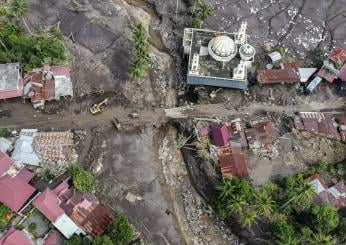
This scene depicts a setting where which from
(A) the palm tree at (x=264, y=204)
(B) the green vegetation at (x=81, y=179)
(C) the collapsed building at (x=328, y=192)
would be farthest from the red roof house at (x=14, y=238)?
(C) the collapsed building at (x=328, y=192)

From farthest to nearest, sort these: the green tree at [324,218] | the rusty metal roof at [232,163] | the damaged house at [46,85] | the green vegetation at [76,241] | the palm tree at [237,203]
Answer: the damaged house at [46,85] < the rusty metal roof at [232,163] < the green tree at [324,218] < the palm tree at [237,203] < the green vegetation at [76,241]

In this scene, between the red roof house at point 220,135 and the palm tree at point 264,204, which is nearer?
the palm tree at point 264,204

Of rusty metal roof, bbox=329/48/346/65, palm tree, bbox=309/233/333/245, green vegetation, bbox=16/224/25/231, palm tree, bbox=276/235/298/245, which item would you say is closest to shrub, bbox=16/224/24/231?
green vegetation, bbox=16/224/25/231

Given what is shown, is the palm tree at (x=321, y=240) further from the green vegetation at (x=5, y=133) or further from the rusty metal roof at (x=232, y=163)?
the green vegetation at (x=5, y=133)

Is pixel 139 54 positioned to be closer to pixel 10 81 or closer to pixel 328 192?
pixel 10 81

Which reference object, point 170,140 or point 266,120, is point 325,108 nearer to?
point 266,120

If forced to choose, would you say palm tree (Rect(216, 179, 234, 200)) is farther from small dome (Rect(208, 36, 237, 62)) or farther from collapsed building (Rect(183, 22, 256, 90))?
small dome (Rect(208, 36, 237, 62))

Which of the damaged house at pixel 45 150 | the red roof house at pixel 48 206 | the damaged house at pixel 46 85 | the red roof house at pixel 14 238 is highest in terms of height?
the damaged house at pixel 46 85
